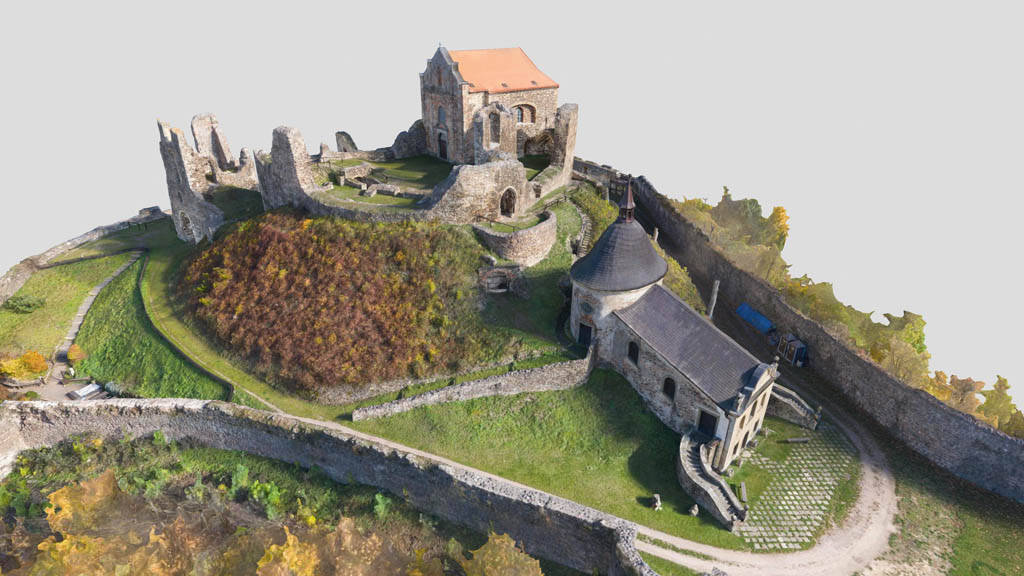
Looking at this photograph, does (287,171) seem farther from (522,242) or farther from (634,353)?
(634,353)

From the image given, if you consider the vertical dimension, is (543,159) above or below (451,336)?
above

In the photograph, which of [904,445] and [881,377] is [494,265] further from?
[904,445]

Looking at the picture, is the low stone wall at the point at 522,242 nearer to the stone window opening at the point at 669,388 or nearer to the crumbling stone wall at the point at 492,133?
the crumbling stone wall at the point at 492,133

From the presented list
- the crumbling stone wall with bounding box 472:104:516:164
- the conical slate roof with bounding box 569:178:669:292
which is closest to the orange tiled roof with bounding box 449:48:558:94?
the crumbling stone wall with bounding box 472:104:516:164

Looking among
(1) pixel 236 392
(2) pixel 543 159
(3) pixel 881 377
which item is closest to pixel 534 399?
(1) pixel 236 392

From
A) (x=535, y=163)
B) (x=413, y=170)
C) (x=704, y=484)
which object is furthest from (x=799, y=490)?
(x=413, y=170)

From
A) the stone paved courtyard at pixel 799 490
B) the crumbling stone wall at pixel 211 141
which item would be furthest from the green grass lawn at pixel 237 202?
the stone paved courtyard at pixel 799 490
